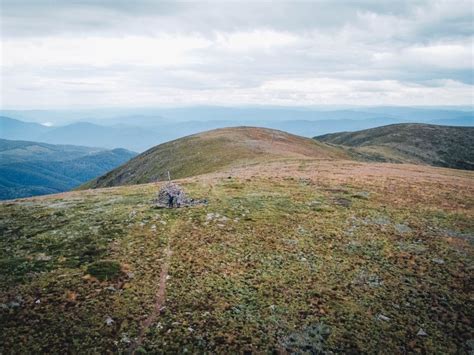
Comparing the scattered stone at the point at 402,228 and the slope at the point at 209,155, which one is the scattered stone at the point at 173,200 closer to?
the scattered stone at the point at 402,228

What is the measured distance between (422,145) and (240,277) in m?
172

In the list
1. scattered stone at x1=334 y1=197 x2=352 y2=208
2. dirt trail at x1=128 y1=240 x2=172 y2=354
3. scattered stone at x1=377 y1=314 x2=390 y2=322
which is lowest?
scattered stone at x1=377 y1=314 x2=390 y2=322

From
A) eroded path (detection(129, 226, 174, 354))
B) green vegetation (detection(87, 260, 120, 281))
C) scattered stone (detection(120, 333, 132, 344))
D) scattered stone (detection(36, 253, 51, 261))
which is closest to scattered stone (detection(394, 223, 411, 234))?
eroded path (detection(129, 226, 174, 354))

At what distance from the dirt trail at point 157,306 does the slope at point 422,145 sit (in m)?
119

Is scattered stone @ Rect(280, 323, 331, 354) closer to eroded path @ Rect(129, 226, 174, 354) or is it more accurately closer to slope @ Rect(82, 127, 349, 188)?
eroded path @ Rect(129, 226, 174, 354)

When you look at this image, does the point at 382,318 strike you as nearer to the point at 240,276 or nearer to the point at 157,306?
the point at 240,276

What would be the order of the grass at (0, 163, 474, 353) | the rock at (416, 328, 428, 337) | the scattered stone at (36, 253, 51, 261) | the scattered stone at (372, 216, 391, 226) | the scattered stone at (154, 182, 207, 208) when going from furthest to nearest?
the scattered stone at (154, 182, 207, 208) → the scattered stone at (372, 216, 391, 226) → the scattered stone at (36, 253, 51, 261) → the rock at (416, 328, 428, 337) → the grass at (0, 163, 474, 353)

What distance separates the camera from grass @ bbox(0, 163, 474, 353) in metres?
13.0

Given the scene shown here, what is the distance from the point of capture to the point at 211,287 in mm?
15938

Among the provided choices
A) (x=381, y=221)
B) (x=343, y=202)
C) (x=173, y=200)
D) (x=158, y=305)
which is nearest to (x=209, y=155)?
(x=173, y=200)

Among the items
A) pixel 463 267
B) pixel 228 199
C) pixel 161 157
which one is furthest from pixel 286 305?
pixel 161 157

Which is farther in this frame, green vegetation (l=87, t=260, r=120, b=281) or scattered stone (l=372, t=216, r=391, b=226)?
scattered stone (l=372, t=216, r=391, b=226)

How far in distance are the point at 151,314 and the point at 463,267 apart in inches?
608

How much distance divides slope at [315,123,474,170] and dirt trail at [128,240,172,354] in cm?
11918
